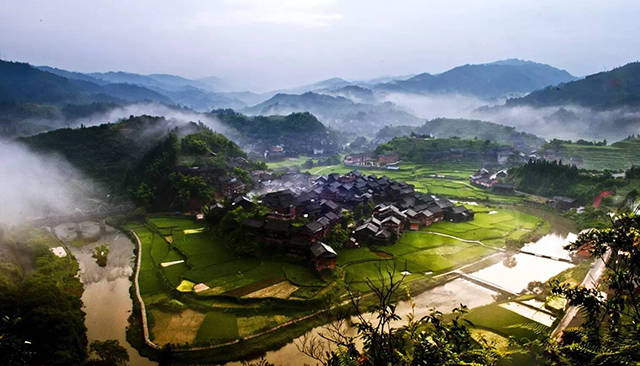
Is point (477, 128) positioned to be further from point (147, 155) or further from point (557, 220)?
point (147, 155)

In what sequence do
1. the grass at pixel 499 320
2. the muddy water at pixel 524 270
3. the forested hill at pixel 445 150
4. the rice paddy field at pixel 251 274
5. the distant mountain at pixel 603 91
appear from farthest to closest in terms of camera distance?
the distant mountain at pixel 603 91 < the forested hill at pixel 445 150 < the muddy water at pixel 524 270 < the rice paddy field at pixel 251 274 < the grass at pixel 499 320

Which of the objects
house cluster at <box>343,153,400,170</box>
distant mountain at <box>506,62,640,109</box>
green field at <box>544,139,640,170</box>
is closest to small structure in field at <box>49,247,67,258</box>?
house cluster at <box>343,153,400,170</box>

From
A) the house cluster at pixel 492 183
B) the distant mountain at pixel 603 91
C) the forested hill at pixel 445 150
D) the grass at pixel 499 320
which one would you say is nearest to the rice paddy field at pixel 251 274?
the grass at pixel 499 320

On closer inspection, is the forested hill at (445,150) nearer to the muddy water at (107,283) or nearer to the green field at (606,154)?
the green field at (606,154)

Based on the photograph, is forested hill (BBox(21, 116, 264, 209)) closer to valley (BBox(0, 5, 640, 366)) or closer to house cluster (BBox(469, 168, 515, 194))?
valley (BBox(0, 5, 640, 366))

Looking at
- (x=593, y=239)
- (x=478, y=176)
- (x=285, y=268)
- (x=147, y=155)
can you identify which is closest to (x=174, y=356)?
(x=285, y=268)

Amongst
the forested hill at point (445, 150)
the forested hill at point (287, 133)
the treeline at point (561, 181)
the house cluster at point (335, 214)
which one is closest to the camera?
the house cluster at point (335, 214)

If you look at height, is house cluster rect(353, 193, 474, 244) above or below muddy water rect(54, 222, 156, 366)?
above
